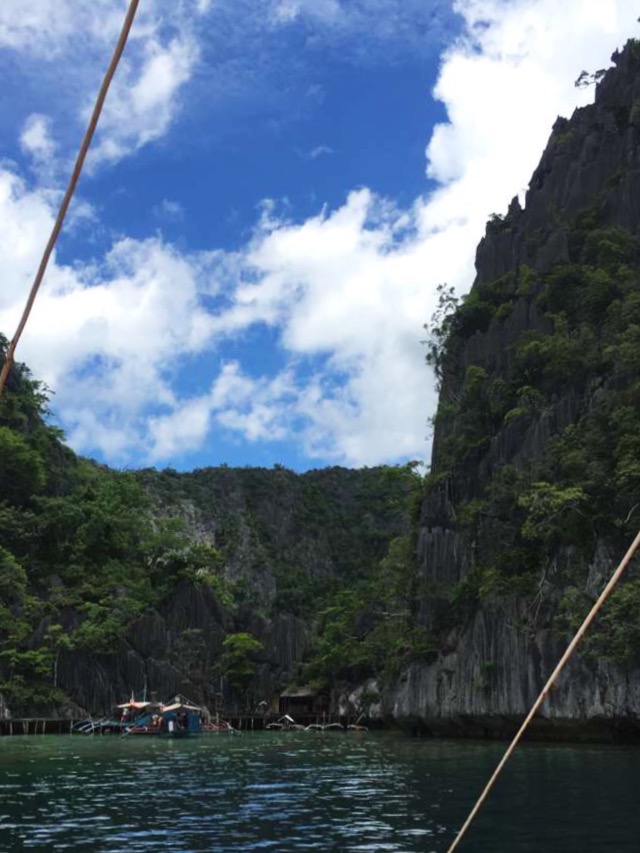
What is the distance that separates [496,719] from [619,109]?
39012 millimetres

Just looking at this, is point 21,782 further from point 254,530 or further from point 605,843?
point 254,530

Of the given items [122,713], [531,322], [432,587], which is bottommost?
[122,713]

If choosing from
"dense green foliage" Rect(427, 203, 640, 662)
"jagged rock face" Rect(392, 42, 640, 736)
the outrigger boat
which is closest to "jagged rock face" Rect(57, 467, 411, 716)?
the outrigger boat

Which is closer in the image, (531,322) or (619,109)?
(531,322)

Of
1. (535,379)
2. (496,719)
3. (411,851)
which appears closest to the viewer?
(411,851)

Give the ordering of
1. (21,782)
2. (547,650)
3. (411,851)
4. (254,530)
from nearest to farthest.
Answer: (411,851), (21,782), (547,650), (254,530)

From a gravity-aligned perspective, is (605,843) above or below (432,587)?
below

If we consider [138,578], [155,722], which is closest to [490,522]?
[155,722]

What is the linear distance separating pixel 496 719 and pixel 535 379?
17.3m

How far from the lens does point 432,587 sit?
135 ft

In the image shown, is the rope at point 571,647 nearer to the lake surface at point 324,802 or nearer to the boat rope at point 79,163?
the boat rope at point 79,163

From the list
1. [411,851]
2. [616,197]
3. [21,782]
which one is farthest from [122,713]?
[411,851]

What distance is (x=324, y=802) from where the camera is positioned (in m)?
15.9

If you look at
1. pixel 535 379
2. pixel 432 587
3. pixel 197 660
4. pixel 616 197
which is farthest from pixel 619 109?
pixel 197 660
